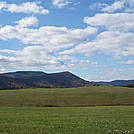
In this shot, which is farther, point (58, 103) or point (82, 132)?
point (58, 103)

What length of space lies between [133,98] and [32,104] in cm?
3684

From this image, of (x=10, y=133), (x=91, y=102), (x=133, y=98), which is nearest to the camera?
(x=10, y=133)

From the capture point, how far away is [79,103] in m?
71.5

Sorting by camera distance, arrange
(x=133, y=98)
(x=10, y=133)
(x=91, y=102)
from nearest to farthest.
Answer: (x=10, y=133) < (x=91, y=102) < (x=133, y=98)

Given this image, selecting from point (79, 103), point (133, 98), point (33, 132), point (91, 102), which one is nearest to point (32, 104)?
point (79, 103)

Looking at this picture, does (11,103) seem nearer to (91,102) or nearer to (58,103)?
(58,103)

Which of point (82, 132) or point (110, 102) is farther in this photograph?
point (110, 102)

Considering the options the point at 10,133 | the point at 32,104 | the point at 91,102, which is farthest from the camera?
the point at 91,102

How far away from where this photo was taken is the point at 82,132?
16641mm

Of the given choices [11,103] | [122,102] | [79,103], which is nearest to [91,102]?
[79,103]

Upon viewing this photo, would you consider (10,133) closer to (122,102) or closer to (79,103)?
(79,103)

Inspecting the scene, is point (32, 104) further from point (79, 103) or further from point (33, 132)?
point (33, 132)

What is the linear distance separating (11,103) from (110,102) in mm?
32856

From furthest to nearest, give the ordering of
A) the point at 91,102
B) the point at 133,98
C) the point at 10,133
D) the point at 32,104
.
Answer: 1. the point at 133,98
2. the point at 91,102
3. the point at 32,104
4. the point at 10,133
